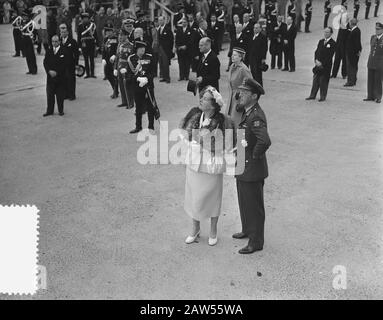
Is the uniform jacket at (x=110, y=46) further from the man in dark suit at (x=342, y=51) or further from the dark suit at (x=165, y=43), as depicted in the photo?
the man in dark suit at (x=342, y=51)

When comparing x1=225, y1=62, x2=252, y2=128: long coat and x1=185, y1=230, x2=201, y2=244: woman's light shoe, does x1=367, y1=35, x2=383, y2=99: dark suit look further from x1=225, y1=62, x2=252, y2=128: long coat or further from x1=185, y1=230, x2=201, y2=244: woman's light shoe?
x1=185, y1=230, x2=201, y2=244: woman's light shoe

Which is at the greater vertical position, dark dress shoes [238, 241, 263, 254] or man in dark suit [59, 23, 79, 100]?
man in dark suit [59, 23, 79, 100]

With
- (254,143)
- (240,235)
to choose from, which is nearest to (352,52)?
(240,235)

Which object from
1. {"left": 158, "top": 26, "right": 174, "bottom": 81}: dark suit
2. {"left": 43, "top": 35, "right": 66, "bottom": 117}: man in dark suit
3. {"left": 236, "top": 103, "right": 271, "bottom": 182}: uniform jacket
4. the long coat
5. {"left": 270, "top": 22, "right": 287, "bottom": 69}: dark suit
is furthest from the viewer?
{"left": 270, "top": 22, "right": 287, "bottom": 69}: dark suit

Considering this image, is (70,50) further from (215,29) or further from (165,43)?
(215,29)

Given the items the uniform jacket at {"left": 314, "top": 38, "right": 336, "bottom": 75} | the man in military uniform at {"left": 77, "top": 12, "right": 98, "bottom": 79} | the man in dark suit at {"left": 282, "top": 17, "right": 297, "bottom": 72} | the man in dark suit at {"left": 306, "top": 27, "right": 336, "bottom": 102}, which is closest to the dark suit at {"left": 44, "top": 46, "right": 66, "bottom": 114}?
the man in military uniform at {"left": 77, "top": 12, "right": 98, "bottom": 79}

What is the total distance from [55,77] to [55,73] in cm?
9

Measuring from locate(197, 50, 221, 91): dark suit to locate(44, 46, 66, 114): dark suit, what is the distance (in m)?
3.18

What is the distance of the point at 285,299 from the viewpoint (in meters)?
4.45

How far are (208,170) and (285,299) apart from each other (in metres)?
1.49

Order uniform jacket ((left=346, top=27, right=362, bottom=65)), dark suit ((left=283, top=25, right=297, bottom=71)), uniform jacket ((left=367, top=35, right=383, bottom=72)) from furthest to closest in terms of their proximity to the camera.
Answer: dark suit ((left=283, top=25, right=297, bottom=71))
uniform jacket ((left=346, top=27, right=362, bottom=65))
uniform jacket ((left=367, top=35, right=383, bottom=72))

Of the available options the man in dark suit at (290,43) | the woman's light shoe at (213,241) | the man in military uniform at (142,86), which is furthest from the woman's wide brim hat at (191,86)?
the man in dark suit at (290,43)

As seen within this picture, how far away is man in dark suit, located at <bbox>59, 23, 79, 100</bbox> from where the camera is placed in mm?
11398

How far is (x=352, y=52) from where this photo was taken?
42.4 ft
